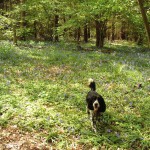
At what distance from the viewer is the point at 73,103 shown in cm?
904

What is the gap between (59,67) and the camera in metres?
14.5

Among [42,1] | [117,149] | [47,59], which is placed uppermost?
[42,1]

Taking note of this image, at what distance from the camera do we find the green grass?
271 inches

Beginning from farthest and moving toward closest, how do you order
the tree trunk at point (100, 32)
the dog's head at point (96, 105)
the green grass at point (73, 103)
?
the tree trunk at point (100, 32), the green grass at point (73, 103), the dog's head at point (96, 105)

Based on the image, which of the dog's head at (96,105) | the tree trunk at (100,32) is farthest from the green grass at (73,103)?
the tree trunk at (100,32)

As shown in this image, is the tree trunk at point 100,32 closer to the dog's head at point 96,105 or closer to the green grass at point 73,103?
the green grass at point 73,103

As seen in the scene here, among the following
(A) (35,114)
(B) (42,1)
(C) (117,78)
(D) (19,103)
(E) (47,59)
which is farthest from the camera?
(B) (42,1)

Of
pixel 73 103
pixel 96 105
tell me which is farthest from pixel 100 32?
pixel 96 105

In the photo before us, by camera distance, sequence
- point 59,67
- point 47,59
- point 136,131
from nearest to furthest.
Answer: point 136,131
point 59,67
point 47,59

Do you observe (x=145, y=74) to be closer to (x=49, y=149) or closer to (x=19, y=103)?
(x=19, y=103)

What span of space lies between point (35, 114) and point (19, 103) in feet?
3.53

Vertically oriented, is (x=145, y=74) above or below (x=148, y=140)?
above

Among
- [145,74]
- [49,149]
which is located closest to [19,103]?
[49,149]

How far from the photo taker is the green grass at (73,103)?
22.6ft
